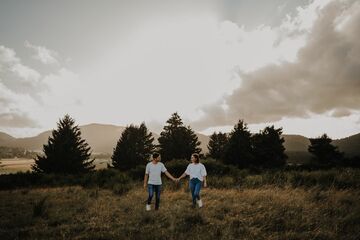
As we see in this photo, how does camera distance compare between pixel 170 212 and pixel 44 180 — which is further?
pixel 44 180

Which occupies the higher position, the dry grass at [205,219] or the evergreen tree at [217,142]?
the evergreen tree at [217,142]

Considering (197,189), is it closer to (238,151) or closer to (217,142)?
(238,151)

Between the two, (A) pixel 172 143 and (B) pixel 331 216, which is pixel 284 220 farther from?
(A) pixel 172 143

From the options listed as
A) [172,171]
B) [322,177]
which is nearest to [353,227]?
[322,177]

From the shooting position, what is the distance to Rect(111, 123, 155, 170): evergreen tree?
45312 millimetres

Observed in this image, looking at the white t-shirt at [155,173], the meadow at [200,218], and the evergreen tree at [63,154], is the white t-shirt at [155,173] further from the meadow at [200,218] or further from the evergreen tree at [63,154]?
the evergreen tree at [63,154]

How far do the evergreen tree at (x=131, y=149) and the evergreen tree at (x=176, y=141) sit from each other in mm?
3135

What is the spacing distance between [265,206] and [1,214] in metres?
8.83

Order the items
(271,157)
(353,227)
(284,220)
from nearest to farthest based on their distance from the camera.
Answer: (353,227) < (284,220) < (271,157)

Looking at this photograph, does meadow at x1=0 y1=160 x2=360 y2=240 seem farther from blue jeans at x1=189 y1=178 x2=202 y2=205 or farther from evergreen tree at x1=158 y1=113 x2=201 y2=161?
evergreen tree at x1=158 y1=113 x2=201 y2=161

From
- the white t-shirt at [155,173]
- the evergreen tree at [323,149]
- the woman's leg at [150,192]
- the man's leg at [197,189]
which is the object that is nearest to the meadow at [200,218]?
the woman's leg at [150,192]

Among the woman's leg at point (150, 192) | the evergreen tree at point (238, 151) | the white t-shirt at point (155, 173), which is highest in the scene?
the evergreen tree at point (238, 151)

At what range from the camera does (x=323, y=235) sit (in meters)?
5.75

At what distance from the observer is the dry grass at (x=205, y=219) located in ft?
19.8
